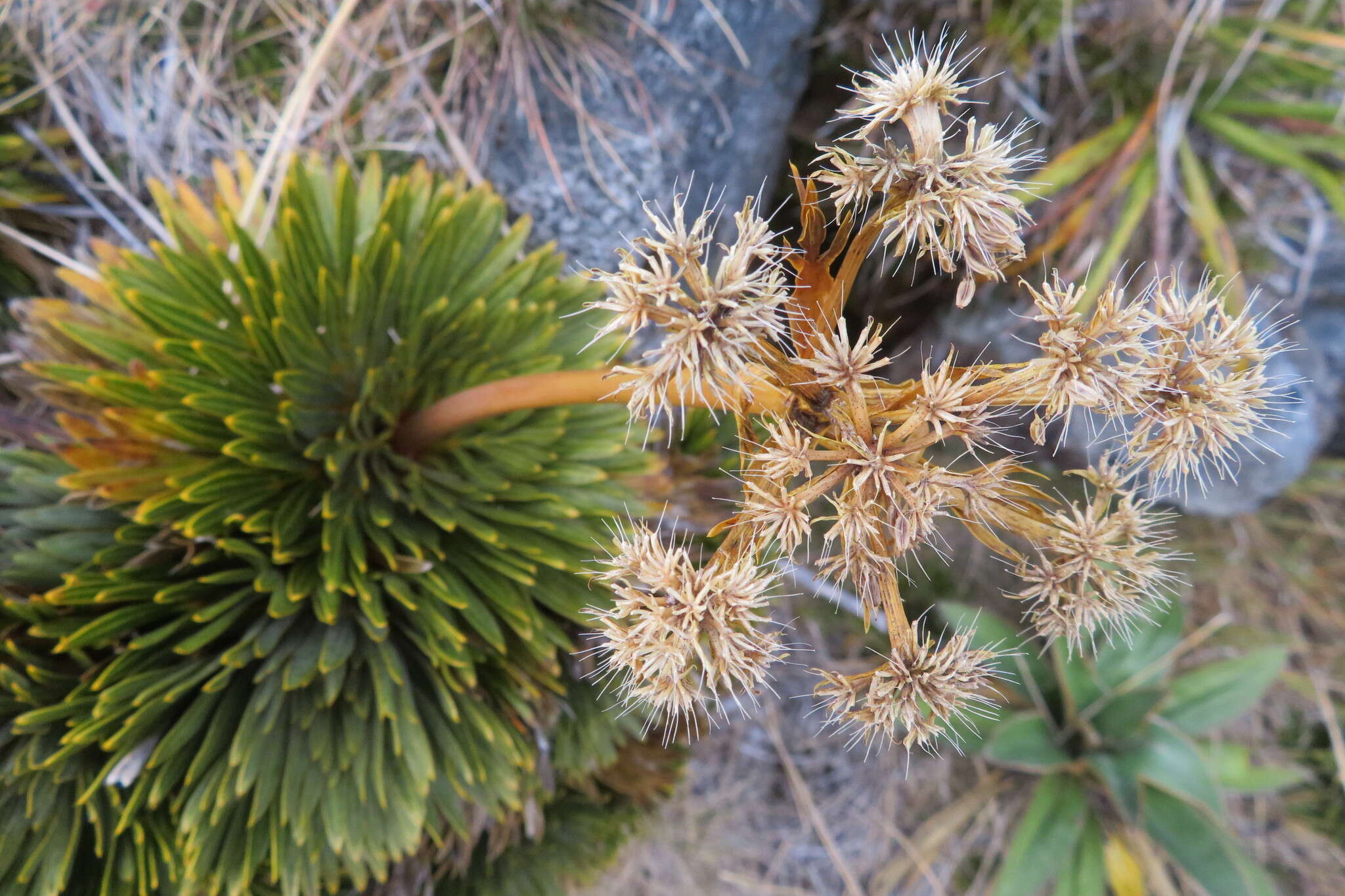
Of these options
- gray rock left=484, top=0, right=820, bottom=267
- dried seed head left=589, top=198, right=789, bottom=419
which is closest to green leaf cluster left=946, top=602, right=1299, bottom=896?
gray rock left=484, top=0, right=820, bottom=267

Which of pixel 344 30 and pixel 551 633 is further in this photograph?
pixel 344 30

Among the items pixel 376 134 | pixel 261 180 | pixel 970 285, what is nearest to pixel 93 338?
pixel 261 180

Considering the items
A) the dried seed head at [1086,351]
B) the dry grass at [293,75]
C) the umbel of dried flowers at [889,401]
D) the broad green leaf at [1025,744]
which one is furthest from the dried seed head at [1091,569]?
the broad green leaf at [1025,744]

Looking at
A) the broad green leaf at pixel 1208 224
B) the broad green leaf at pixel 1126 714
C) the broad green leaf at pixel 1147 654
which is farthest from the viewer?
the broad green leaf at pixel 1147 654

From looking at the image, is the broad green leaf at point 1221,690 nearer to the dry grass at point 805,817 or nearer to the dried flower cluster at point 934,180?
the dry grass at point 805,817

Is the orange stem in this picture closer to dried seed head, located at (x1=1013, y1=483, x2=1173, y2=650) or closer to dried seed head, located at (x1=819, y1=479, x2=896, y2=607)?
dried seed head, located at (x1=819, y1=479, x2=896, y2=607)

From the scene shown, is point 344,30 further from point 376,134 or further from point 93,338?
point 93,338

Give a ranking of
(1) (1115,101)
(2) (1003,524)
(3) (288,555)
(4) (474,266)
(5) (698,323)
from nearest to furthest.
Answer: (5) (698,323), (2) (1003,524), (3) (288,555), (4) (474,266), (1) (1115,101)

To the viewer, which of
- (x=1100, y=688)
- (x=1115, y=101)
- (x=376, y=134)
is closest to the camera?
(x=376, y=134)
